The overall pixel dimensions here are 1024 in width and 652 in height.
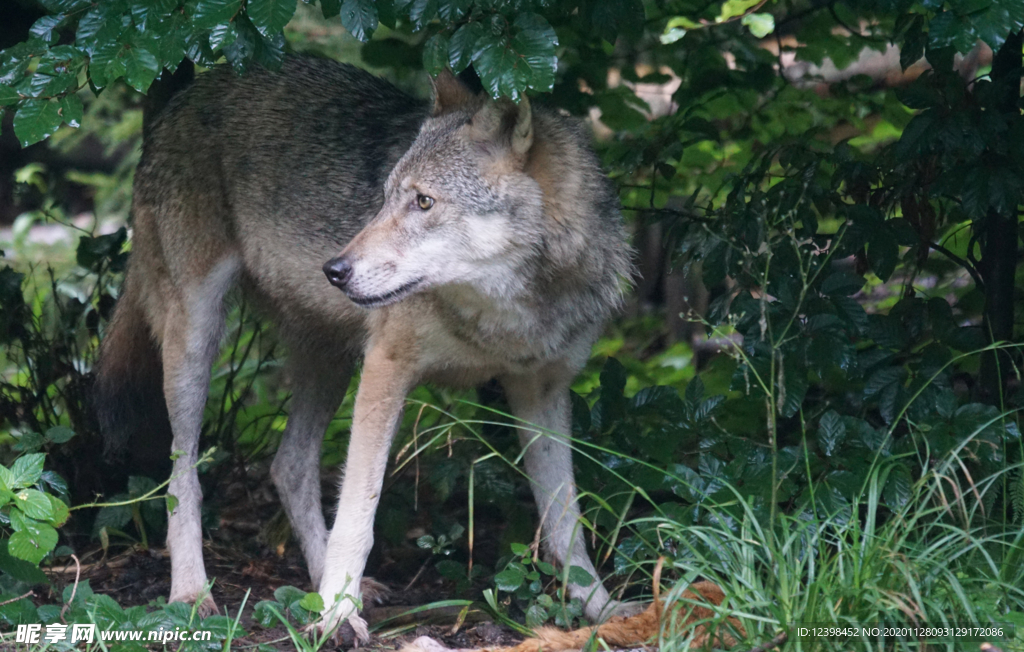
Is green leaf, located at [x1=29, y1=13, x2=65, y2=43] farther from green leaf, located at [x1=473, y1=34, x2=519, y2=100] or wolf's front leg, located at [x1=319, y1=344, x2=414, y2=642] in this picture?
wolf's front leg, located at [x1=319, y1=344, x2=414, y2=642]

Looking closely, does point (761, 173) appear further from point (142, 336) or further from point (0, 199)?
point (0, 199)

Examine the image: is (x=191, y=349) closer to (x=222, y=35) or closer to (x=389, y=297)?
(x=389, y=297)

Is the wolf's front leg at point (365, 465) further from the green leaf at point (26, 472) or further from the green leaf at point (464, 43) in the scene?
the green leaf at point (464, 43)

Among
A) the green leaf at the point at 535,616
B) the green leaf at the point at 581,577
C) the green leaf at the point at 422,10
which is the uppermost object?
the green leaf at the point at 422,10

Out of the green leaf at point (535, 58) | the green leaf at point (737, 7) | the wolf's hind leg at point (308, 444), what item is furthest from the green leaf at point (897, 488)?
the wolf's hind leg at point (308, 444)

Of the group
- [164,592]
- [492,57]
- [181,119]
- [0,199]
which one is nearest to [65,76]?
[492,57]

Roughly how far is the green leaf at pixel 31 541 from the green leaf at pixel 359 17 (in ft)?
5.52

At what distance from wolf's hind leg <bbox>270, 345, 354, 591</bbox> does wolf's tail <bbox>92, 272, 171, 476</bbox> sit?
59 centimetres

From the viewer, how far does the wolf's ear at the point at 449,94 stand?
140 inches

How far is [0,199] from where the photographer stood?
11.6 metres

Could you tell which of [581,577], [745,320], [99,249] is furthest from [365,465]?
[99,249]

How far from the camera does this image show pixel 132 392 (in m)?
4.22

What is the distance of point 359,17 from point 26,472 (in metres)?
1.65

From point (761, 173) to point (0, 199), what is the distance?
10.6m
